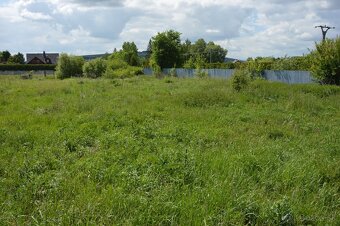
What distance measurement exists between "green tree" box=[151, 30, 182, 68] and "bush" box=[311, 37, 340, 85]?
31452mm

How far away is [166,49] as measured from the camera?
2224 inches

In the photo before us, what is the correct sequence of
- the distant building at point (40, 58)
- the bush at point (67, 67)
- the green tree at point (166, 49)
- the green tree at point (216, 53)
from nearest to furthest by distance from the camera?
the bush at point (67, 67) < the green tree at point (166, 49) < the distant building at point (40, 58) < the green tree at point (216, 53)

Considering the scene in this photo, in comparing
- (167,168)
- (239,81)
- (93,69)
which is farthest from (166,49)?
(167,168)

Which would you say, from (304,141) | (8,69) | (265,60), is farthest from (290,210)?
(8,69)

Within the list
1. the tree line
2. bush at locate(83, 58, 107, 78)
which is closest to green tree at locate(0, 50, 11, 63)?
the tree line

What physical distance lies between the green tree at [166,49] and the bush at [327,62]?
103 feet

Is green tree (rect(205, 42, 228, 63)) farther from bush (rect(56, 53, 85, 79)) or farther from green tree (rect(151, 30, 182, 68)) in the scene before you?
bush (rect(56, 53, 85, 79))

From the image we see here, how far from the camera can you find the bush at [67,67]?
4872 centimetres

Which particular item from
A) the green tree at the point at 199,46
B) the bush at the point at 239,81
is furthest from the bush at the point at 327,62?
the green tree at the point at 199,46

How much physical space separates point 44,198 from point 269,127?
7.35 meters

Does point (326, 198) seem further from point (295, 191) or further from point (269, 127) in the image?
point (269, 127)

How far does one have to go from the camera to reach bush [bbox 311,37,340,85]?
81.4 ft

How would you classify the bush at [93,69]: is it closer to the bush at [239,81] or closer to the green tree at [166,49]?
the green tree at [166,49]

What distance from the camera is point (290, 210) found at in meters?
4.70
